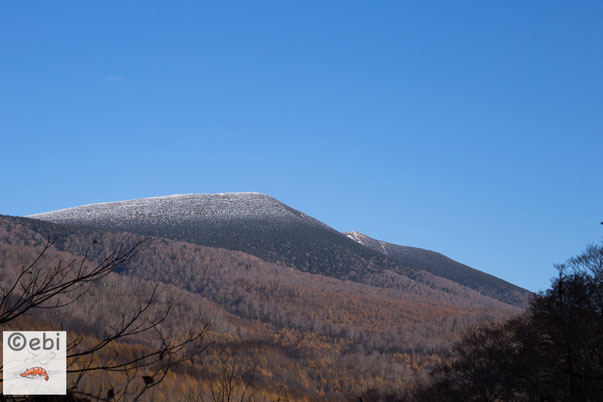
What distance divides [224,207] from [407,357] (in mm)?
85725

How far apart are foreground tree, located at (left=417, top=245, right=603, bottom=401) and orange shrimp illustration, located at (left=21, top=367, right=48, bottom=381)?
1949cm

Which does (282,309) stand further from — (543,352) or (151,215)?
(543,352)

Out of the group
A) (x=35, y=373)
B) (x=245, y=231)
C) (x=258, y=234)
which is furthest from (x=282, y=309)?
(x=35, y=373)

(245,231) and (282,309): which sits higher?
(245,231)

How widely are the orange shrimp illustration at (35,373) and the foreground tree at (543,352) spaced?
19494 mm

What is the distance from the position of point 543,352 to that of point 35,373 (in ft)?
117

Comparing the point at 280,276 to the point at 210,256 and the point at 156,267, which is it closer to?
the point at 210,256

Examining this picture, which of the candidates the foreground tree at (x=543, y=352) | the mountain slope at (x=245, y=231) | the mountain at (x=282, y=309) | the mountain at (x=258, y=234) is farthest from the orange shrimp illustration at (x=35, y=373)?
the mountain at (x=258, y=234)

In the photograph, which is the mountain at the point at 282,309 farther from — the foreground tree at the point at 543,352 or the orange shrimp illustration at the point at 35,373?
the orange shrimp illustration at the point at 35,373

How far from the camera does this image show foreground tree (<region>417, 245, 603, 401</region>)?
2769 cm

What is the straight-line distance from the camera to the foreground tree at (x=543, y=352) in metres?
27.7

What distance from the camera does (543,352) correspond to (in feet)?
120

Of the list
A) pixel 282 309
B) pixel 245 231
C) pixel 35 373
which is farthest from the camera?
pixel 245 231

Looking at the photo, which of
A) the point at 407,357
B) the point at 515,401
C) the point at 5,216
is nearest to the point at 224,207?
the point at 5,216
